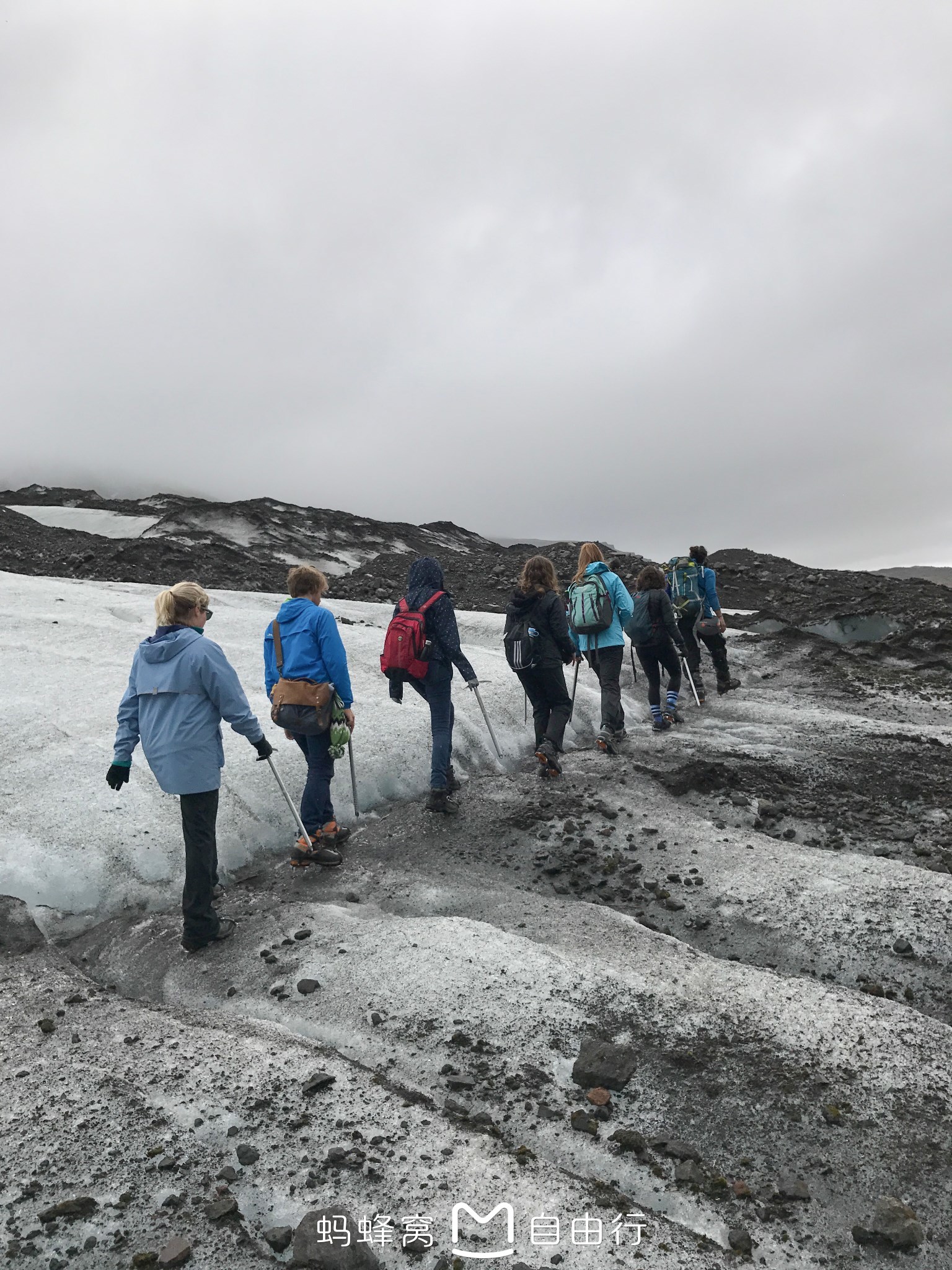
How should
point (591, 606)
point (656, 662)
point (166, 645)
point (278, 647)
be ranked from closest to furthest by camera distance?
point (166, 645) < point (278, 647) < point (591, 606) < point (656, 662)

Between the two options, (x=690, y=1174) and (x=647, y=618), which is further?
(x=647, y=618)

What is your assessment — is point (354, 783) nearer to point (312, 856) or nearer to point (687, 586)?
point (312, 856)

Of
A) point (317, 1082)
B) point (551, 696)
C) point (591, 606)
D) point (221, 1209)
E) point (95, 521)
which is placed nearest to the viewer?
point (221, 1209)

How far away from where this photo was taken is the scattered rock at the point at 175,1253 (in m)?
3.10

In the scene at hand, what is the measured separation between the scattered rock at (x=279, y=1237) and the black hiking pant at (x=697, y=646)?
37.8ft

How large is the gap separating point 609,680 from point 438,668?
3401mm

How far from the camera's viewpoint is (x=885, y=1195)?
11.0ft

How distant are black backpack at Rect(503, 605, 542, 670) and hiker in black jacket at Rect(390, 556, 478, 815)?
0.85m

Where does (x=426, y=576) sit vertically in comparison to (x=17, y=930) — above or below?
above

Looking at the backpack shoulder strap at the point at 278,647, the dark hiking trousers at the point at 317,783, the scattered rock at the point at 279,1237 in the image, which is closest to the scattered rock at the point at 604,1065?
the scattered rock at the point at 279,1237

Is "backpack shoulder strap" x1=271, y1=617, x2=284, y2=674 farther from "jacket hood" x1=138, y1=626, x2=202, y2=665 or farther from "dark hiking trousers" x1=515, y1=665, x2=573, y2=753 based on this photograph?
"dark hiking trousers" x1=515, y1=665, x2=573, y2=753

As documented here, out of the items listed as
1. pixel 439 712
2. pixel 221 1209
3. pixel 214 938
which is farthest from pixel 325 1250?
pixel 439 712

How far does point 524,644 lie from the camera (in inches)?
364

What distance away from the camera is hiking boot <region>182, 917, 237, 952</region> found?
5.73 meters
